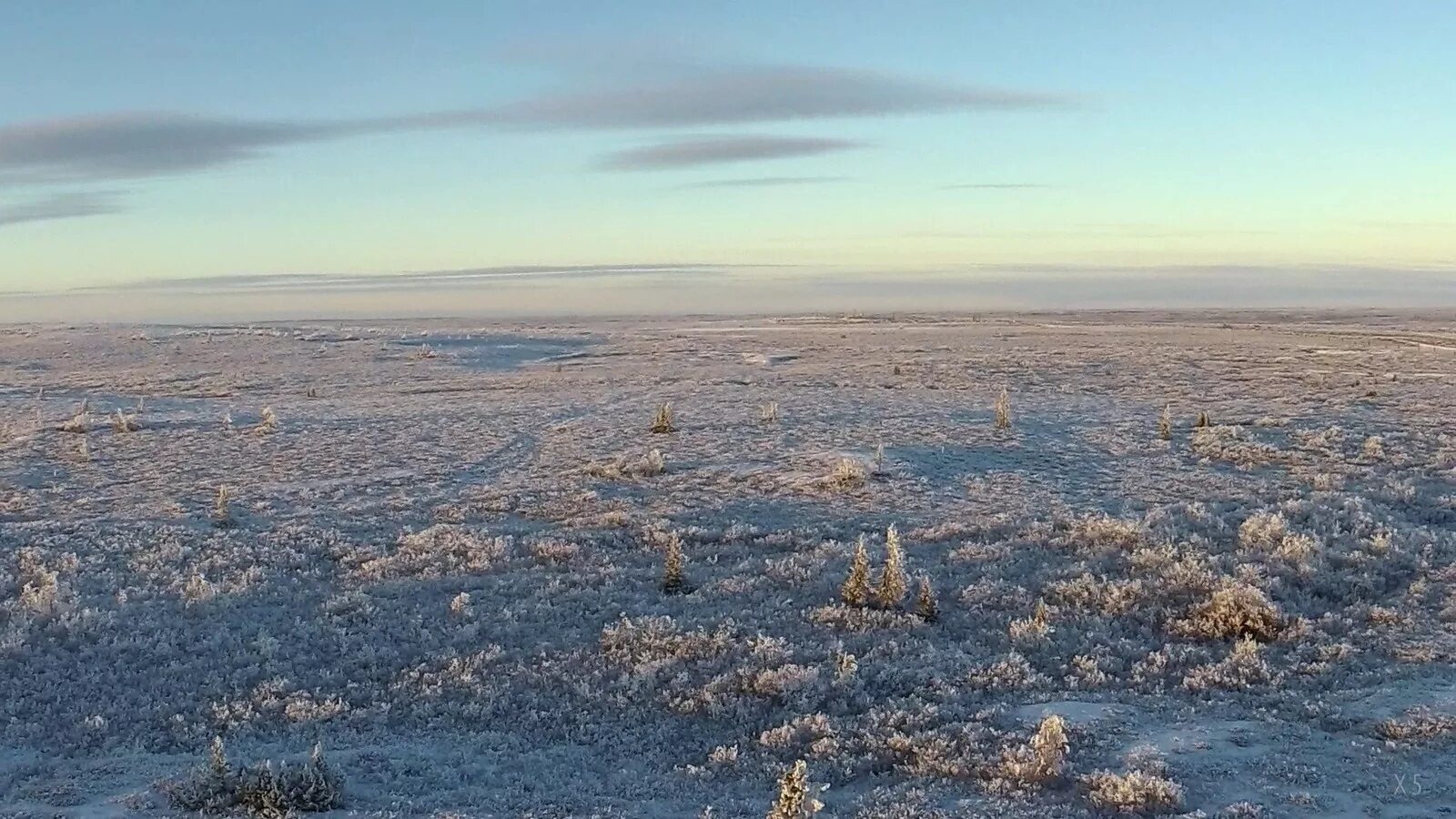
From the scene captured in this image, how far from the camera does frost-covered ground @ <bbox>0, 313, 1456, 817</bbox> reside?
7965 millimetres

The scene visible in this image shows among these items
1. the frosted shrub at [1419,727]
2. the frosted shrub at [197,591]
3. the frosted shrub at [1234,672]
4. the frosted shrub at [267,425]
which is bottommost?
the frosted shrub at [1234,672]

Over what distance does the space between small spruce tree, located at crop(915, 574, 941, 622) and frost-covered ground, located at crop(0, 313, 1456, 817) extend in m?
0.21

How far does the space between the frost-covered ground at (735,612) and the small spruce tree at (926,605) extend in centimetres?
21

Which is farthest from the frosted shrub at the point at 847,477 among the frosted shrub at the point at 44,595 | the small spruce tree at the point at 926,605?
the frosted shrub at the point at 44,595

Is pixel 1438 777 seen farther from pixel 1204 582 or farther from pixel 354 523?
pixel 354 523

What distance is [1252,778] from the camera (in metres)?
7.59

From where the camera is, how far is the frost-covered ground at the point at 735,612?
7965mm

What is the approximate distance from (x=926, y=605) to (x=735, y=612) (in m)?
2.04

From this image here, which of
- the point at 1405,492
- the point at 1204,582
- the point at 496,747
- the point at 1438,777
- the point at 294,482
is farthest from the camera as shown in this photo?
the point at 294,482

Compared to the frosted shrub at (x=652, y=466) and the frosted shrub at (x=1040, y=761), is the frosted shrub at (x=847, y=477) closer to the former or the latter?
the frosted shrub at (x=652, y=466)

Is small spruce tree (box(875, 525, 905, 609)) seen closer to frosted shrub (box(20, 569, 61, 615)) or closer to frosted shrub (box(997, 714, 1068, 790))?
frosted shrub (box(997, 714, 1068, 790))

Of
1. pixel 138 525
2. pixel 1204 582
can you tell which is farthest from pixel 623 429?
Result: pixel 1204 582

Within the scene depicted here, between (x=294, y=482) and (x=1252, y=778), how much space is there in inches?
583

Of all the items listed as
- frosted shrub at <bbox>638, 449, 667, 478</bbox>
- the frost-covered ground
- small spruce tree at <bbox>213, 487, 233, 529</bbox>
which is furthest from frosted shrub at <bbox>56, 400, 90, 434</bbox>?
frosted shrub at <bbox>638, 449, 667, 478</bbox>
